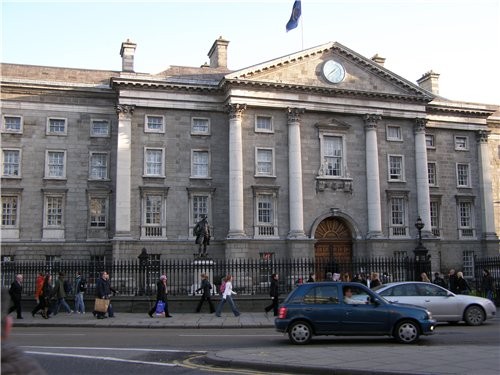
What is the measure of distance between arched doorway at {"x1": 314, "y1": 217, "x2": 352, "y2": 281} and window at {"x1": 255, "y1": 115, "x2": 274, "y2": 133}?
7.58m

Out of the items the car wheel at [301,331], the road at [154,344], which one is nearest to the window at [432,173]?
the road at [154,344]

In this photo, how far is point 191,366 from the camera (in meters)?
11.1

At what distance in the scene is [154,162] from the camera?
124 feet

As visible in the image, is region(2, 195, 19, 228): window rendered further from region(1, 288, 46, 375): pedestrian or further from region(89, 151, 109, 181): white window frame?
region(1, 288, 46, 375): pedestrian

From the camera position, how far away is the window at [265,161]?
126 feet

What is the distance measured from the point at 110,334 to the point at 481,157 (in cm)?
3624

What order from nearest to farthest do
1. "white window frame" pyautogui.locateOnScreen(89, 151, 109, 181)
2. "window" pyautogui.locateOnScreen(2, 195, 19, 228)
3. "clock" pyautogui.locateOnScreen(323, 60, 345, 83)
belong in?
"window" pyautogui.locateOnScreen(2, 195, 19, 228), "white window frame" pyautogui.locateOnScreen(89, 151, 109, 181), "clock" pyautogui.locateOnScreen(323, 60, 345, 83)

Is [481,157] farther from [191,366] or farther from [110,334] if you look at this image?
[191,366]

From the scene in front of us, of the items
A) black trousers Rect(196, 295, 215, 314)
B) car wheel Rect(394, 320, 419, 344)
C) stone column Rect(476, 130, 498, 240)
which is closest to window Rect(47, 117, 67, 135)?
black trousers Rect(196, 295, 215, 314)

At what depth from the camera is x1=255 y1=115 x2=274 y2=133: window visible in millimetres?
38897

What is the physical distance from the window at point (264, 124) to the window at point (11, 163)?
52.2ft

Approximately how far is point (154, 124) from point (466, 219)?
25039 millimetres

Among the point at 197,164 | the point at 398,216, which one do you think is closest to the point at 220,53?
the point at 197,164

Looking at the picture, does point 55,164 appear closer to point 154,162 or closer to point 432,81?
point 154,162
